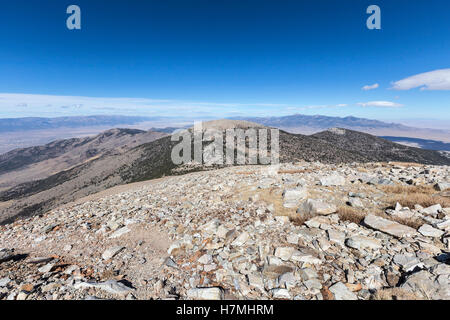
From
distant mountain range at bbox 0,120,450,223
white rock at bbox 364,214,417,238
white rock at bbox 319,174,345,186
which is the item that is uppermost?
white rock at bbox 319,174,345,186

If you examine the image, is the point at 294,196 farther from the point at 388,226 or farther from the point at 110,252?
the point at 110,252

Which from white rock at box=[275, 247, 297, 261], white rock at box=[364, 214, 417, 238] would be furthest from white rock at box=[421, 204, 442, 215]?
white rock at box=[275, 247, 297, 261]

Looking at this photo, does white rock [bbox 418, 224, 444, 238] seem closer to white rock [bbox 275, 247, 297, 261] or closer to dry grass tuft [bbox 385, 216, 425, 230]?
dry grass tuft [bbox 385, 216, 425, 230]

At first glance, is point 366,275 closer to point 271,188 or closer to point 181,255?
point 181,255

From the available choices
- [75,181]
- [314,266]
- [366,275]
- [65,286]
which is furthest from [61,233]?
[75,181]

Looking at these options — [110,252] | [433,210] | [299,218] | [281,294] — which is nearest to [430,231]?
[433,210]
